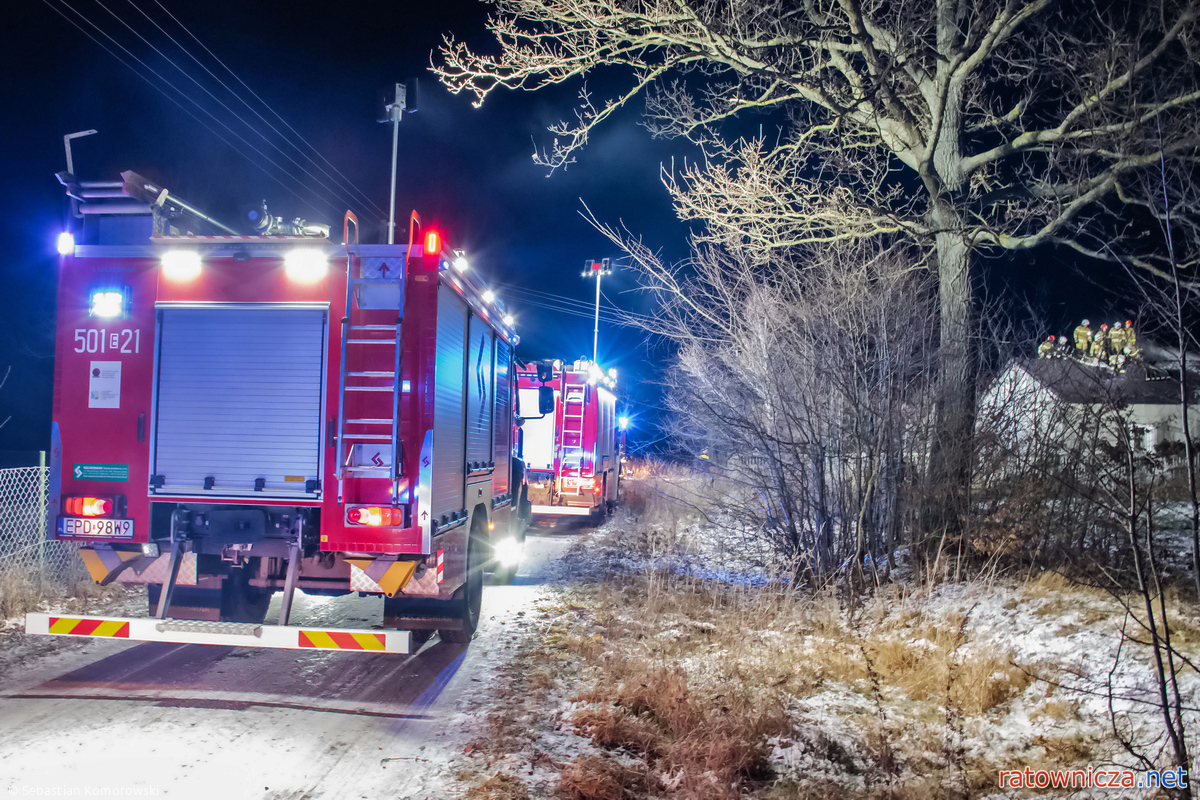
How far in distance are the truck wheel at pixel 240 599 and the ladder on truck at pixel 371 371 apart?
4.20 feet

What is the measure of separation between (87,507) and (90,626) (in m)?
1.01

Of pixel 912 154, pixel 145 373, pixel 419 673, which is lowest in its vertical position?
pixel 419 673

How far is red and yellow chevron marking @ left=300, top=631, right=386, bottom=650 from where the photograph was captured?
4922 mm

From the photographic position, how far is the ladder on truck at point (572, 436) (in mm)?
15305

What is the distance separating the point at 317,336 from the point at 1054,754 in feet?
18.8

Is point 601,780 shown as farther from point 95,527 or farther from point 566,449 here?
point 566,449

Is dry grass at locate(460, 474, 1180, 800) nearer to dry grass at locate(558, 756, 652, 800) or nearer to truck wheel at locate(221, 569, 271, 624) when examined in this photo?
dry grass at locate(558, 756, 652, 800)

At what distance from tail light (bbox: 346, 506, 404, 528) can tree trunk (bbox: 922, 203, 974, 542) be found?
559 cm

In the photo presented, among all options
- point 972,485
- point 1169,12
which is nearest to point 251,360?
point 972,485

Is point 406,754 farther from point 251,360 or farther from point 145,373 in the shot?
point 145,373

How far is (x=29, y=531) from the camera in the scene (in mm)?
8836

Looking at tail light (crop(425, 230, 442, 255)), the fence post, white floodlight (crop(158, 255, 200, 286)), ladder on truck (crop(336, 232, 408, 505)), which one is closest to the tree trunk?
tail light (crop(425, 230, 442, 255))

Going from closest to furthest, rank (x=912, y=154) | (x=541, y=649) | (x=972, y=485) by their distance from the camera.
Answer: (x=541, y=649) < (x=972, y=485) < (x=912, y=154)

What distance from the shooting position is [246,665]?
19.7ft
